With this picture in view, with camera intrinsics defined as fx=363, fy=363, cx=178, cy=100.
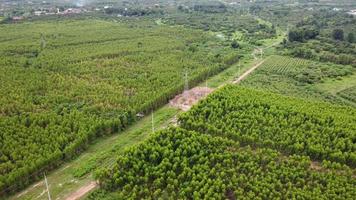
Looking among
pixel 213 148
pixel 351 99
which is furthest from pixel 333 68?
pixel 213 148

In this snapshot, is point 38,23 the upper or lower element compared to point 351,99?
upper

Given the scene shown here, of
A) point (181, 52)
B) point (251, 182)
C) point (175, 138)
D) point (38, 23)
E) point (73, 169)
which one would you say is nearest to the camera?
point (251, 182)

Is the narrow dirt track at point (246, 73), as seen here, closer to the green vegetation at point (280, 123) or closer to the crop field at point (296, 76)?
the crop field at point (296, 76)

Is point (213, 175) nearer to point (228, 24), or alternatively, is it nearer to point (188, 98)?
Result: point (188, 98)

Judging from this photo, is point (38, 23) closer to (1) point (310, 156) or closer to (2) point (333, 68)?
(2) point (333, 68)

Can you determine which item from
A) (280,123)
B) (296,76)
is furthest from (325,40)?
(280,123)

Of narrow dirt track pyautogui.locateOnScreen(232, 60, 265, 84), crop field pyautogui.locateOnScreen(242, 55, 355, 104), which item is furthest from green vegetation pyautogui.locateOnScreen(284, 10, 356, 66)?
narrow dirt track pyautogui.locateOnScreen(232, 60, 265, 84)
